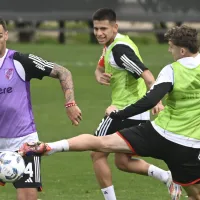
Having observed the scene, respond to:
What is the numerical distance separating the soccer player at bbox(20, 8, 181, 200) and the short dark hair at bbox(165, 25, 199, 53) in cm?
140

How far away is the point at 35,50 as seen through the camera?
34750mm

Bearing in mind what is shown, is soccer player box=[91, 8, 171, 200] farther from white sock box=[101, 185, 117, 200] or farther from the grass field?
the grass field

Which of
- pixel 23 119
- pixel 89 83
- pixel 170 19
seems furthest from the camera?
pixel 170 19

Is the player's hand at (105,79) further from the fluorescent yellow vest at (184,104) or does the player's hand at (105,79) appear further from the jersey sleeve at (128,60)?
the fluorescent yellow vest at (184,104)

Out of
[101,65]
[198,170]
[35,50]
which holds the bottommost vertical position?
[35,50]

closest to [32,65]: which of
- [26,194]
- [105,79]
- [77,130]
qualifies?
[26,194]

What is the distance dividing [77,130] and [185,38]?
327 inches

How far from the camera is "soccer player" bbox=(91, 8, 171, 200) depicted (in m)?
10.4

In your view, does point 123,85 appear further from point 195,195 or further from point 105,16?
point 195,195

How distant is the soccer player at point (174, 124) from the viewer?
8672 millimetres

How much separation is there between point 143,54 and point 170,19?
20.2ft

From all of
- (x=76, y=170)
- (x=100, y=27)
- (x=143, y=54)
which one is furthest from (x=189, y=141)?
(x=143, y=54)

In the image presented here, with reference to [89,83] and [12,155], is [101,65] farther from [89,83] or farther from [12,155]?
[89,83]

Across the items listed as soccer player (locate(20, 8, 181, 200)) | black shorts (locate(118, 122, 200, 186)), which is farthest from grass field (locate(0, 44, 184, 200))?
black shorts (locate(118, 122, 200, 186))
